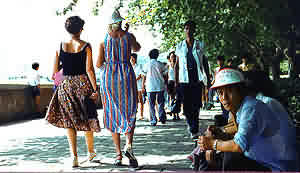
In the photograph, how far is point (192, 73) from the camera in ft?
23.0

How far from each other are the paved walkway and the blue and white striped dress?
60cm

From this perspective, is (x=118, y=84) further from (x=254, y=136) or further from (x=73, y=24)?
(x=254, y=136)

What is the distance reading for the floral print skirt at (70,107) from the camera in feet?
17.2

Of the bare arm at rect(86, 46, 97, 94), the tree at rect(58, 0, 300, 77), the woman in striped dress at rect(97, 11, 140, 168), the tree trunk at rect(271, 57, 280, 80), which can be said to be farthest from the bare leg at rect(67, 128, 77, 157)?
the tree trunk at rect(271, 57, 280, 80)

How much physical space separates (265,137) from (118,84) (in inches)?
110

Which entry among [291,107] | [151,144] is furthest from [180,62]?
[291,107]

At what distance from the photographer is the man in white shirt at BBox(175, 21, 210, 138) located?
6984 millimetres

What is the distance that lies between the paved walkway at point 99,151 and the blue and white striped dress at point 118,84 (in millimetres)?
605

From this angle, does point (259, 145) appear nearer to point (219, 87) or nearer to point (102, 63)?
point (219, 87)

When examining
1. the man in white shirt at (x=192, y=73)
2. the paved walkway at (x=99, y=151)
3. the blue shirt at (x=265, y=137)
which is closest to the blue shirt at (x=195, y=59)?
the man in white shirt at (x=192, y=73)

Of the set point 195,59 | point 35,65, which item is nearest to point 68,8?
point 35,65

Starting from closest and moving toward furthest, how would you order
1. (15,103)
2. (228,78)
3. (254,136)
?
(254,136)
(228,78)
(15,103)

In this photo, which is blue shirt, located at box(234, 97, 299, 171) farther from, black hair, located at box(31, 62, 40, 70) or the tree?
black hair, located at box(31, 62, 40, 70)

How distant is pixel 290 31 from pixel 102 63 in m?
12.5
